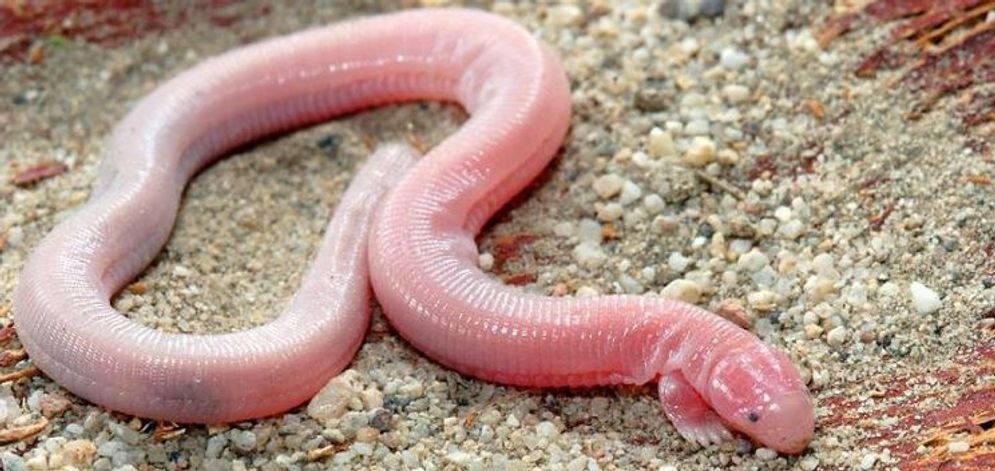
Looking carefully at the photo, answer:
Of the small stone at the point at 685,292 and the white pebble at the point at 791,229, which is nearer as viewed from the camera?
the small stone at the point at 685,292

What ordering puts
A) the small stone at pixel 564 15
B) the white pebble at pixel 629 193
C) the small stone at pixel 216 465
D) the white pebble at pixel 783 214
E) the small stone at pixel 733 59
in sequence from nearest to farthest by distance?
1. the small stone at pixel 216 465
2. the white pebble at pixel 783 214
3. the white pebble at pixel 629 193
4. the small stone at pixel 733 59
5. the small stone at pixel 564 15

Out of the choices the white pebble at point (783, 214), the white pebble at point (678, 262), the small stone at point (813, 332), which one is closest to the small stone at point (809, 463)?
the small stone at point (813, 332)

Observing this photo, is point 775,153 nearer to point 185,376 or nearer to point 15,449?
point 185,376

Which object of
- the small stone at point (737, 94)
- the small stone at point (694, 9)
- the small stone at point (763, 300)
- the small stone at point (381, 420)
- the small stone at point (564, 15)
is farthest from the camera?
the small stone at point (564, 15)

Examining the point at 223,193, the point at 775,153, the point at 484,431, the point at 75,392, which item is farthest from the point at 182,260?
the point at 775,153

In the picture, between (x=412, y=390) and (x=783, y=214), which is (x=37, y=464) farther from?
(x=783, y=214)

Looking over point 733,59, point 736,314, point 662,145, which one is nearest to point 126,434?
point 736,314

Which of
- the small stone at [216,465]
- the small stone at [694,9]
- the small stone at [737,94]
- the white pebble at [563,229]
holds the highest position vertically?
the small stone at [694,9]

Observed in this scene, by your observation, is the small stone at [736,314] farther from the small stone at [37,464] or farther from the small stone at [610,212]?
the small stone at [37,464]
